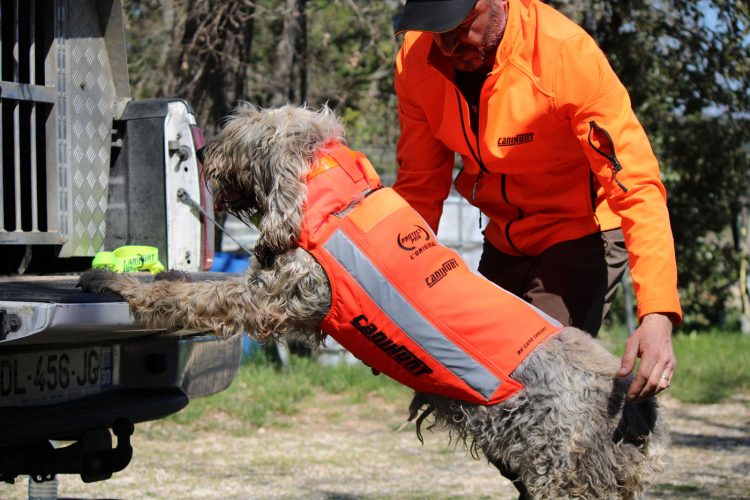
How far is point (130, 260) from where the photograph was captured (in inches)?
187

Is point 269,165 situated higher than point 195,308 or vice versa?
point 269,165

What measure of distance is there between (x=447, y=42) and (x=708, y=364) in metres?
8.47

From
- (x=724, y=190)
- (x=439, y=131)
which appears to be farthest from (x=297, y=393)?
(x=724, y=190)

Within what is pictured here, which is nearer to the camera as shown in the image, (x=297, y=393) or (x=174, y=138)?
(x=174, y=138)

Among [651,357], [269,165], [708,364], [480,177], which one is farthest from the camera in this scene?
[708,364]

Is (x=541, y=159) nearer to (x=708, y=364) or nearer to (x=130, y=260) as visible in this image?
(x=130, y=260)

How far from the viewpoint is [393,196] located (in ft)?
12.7

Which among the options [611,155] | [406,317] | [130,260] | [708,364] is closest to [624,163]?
[611,155]

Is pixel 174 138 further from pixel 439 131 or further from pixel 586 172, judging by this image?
pixel 586 172

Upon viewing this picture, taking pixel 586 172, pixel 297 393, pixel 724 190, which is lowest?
pixel 297 393

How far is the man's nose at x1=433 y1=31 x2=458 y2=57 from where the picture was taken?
3855 millimetres

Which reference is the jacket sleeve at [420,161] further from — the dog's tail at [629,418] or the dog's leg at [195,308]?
the dog's tail at [629,418]

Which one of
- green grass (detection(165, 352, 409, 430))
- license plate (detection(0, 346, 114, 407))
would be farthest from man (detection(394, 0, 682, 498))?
green grass (detection(165, 352, 409, 430))

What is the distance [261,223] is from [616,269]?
1.49 meters
